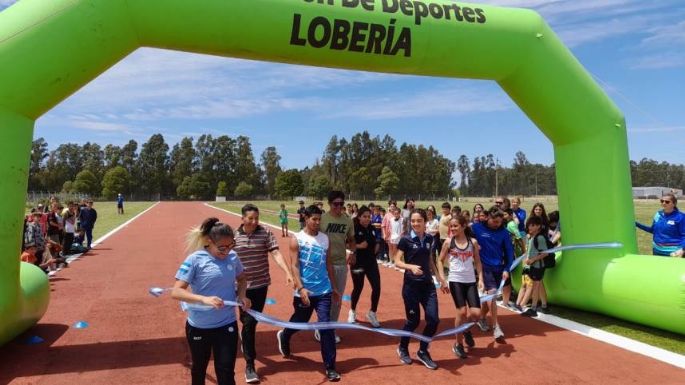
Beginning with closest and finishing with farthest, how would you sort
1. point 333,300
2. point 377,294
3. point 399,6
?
point 333,300
point 399,6
point 377,294

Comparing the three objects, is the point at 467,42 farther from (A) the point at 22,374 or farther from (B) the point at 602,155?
(A) the point at 22,374

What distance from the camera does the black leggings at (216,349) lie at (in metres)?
3.96

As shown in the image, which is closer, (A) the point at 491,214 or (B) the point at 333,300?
(B) the point at 333,300

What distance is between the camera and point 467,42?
276 inches

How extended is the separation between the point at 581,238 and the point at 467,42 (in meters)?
3.58

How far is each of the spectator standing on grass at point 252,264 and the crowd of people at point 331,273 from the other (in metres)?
0.01

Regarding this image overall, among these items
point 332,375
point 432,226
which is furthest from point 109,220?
point 332,375

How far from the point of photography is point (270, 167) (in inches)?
4862

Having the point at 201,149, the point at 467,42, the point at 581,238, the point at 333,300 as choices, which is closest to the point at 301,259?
the point at 333,300

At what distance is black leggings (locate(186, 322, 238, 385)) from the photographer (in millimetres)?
3965

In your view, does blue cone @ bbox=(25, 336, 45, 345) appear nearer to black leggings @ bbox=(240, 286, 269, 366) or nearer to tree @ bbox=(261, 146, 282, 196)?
black leggings @ bbox=(240, 286, 269, 366)

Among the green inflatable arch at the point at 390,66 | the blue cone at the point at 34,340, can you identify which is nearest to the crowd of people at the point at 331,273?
the green inflatable arch at the point at 390,66

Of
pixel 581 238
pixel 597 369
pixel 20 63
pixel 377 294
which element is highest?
pixel 20 63

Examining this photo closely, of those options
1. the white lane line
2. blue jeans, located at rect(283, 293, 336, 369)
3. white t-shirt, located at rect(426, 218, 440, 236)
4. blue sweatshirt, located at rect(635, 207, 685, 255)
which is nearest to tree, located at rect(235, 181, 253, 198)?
white t-shirt, located at rect(426, 218, 440, 236)
